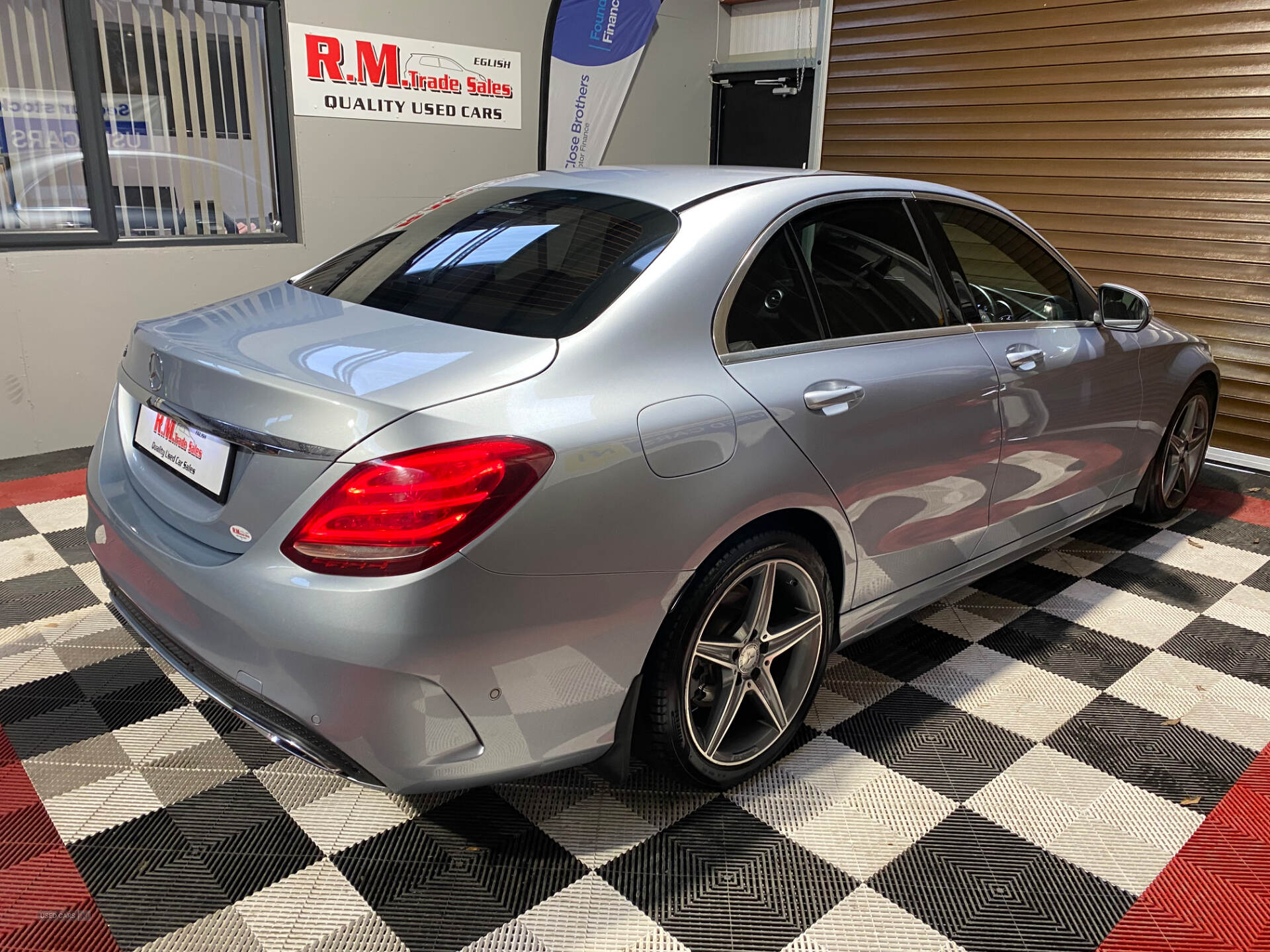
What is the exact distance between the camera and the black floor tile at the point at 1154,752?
7.94ft

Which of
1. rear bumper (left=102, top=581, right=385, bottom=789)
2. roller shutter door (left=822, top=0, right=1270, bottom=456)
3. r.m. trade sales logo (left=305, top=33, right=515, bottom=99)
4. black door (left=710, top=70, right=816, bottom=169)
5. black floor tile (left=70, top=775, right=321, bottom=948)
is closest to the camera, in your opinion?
rear bumper (left=102, top=581, right=385, bottom=789)

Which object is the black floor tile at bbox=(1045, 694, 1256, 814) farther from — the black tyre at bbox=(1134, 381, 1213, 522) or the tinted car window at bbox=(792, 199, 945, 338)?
the black tyre at bbox=(1134, 381, 1213, 522)

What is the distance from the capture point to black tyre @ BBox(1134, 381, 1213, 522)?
407 centimetres

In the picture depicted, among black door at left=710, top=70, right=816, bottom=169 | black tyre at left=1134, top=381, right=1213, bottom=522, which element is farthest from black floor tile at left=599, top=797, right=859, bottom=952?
black door at left=710, top=70, right=816, bottom=169

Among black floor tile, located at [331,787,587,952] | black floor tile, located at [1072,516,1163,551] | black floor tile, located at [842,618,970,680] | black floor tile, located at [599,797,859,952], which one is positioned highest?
black floor tile, located at [331,787,587,952]

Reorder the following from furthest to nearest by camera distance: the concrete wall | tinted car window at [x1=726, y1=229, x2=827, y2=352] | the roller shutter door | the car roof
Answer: the roller shutter door
the concrete wall
the car roof
tinted car window at [x1=726, y1=229, x2=827, y2=352]

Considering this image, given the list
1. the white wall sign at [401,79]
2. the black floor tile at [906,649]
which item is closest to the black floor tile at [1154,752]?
the black floor tile at [906,649]

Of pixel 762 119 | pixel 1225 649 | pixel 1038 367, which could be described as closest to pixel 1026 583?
pixel 1225 649

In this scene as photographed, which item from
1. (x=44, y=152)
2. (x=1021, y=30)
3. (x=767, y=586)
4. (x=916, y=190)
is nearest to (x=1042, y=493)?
(x=916, y=190)

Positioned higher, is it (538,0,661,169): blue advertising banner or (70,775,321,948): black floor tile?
(538,0,661,169): blue advertising banner

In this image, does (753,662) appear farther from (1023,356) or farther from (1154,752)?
(1023,356)

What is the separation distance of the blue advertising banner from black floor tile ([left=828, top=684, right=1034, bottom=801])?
461 cm

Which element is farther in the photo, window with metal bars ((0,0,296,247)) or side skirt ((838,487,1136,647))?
window with metal bars ((0,0,296,247))

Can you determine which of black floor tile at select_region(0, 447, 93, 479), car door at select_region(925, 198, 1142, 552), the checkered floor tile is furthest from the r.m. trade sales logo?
car door at select_region(925, 198, 1142, 552)
